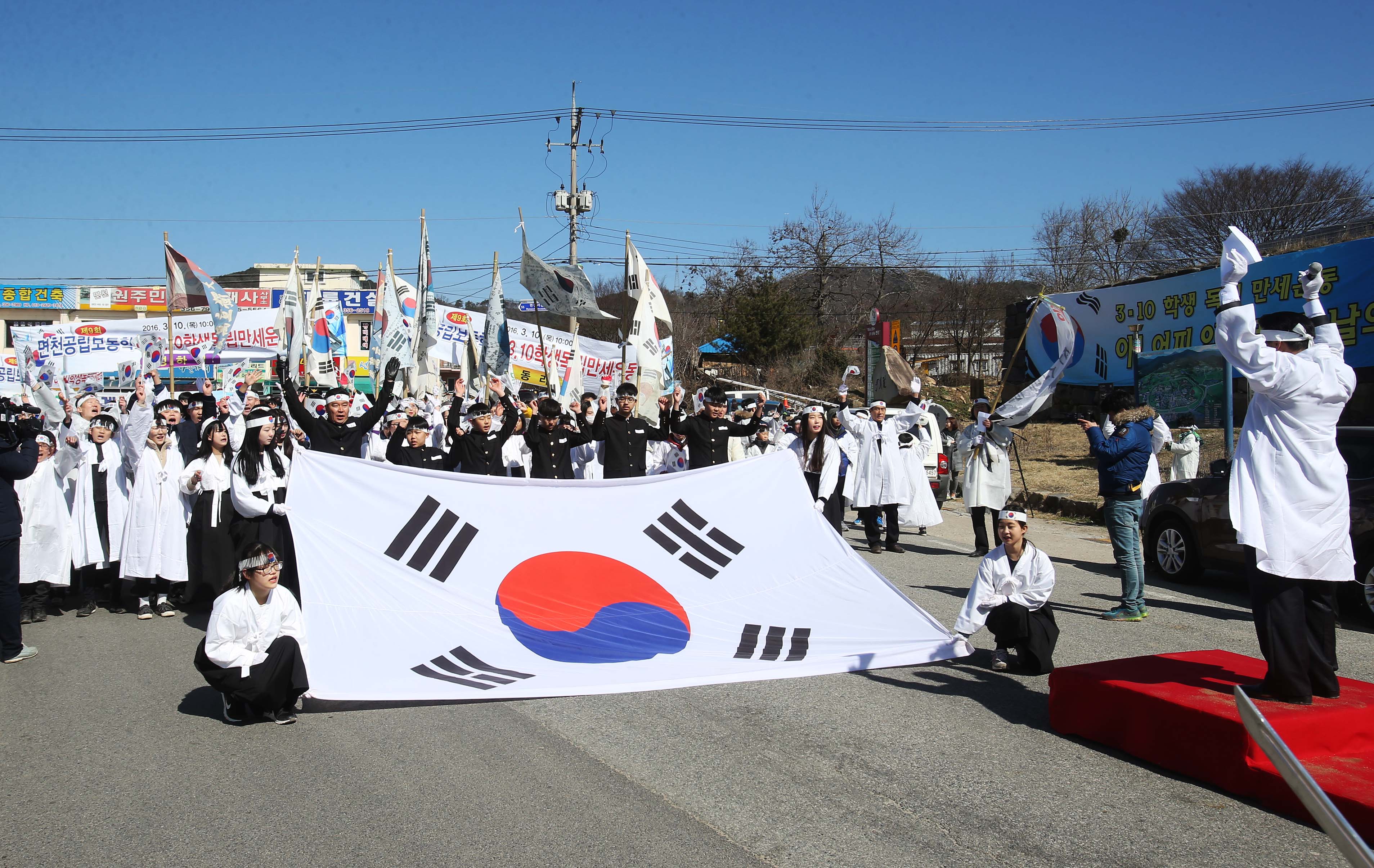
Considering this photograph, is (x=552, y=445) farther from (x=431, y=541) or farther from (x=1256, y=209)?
(x=1256, y=209)

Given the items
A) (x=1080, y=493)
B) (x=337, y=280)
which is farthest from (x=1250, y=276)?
(x=337, y=280)

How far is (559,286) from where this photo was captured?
1333cm

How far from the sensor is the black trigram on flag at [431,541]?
6.11m

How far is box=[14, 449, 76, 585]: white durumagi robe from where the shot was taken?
26.0ft

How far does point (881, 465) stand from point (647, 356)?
319 cm

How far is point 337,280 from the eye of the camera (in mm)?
56750

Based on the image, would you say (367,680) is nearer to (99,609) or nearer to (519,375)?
(99,609)

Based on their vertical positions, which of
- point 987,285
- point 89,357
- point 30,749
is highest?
point 987,285

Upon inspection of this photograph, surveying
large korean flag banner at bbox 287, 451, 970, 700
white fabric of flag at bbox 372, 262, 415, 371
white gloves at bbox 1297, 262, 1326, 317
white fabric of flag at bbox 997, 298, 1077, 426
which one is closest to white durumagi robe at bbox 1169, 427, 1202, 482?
white fabric of flag at bbox 997, 298, 1077, 426

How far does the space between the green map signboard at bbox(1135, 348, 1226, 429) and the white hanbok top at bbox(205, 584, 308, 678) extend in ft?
41.3

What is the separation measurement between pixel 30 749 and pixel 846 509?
1253 centimetres

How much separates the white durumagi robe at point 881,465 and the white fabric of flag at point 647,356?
2.40 metres

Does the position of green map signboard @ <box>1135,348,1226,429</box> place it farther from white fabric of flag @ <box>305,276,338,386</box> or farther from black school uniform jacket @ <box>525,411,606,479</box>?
white fabric of flag @ <box>305,276,338,386</box>

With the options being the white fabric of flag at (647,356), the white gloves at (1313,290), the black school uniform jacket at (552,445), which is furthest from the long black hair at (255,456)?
the white gloves at (1313,290)
